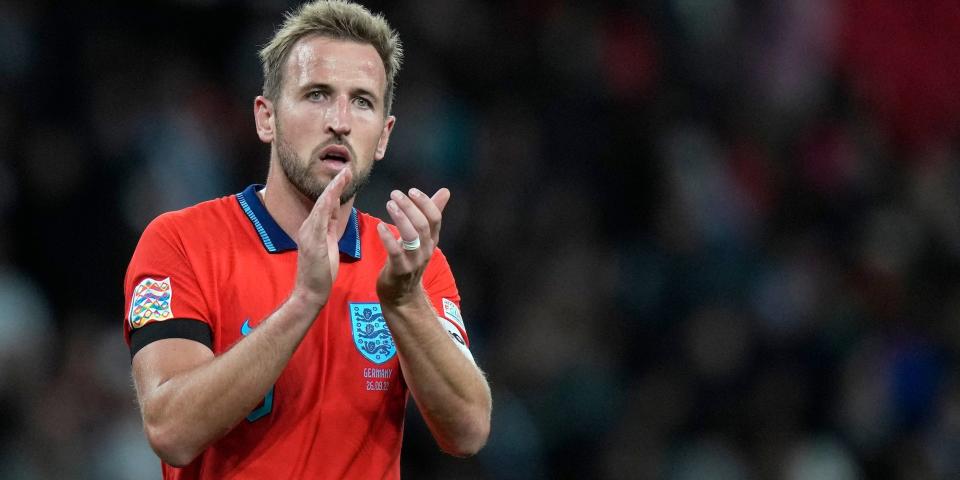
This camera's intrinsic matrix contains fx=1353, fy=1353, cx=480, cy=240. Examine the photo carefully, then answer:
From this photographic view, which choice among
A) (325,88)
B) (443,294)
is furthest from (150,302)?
(443,294)

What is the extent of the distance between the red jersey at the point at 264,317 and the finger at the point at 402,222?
40 cm

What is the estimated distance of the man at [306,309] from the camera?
302 centimetres

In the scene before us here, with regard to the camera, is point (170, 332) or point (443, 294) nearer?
point (170, 332)

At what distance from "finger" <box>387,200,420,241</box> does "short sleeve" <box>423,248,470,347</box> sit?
0.54m

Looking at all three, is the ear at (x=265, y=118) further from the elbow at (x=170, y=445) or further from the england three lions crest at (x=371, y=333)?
the elbow at (x=170, y=445)

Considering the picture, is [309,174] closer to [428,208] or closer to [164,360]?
[428,208]

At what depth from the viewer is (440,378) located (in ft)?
10.7

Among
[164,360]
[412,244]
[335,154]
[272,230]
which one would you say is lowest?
[164,360]

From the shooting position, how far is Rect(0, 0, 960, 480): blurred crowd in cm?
709

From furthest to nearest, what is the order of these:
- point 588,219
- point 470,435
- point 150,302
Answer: point 588,219
point 470,435
point 150,302

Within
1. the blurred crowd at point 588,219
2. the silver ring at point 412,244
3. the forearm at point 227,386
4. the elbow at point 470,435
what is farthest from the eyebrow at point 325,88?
the blurred crowd at point 588,219

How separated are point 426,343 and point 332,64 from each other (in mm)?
789

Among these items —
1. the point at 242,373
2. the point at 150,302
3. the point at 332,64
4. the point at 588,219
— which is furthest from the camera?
the point at 588,219

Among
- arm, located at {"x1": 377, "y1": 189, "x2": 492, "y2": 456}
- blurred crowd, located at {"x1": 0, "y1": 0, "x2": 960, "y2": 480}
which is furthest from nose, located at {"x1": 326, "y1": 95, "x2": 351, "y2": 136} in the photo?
blurred crowd, located at {"x1": 0, "y1": 0, "x2": 960, "y2": 480}
